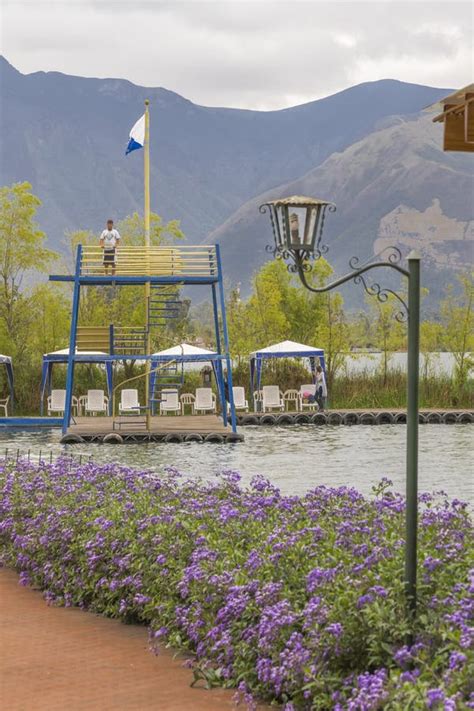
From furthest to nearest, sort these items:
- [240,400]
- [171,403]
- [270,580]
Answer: [171,403] < [240,400] < [270,580]

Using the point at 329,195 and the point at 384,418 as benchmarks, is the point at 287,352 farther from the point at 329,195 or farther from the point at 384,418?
the point at 329,195

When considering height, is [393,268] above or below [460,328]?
below

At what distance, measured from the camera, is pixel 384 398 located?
3238 cm

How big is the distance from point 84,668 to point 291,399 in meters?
25.9

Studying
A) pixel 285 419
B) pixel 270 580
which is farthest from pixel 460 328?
pixel 270 580

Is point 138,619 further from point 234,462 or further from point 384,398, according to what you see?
point 384,398

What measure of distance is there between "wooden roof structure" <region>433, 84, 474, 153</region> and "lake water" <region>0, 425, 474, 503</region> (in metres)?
7.90

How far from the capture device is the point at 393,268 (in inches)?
215

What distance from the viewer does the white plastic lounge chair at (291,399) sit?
32156mm

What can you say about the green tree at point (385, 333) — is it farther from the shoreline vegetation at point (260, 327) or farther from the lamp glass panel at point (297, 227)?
the lamp glass panel at point (297, 227)

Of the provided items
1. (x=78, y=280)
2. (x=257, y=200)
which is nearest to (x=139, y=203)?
(x=257, y=200)

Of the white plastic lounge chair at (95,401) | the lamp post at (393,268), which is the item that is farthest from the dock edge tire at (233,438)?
the lamp post at (393,268)

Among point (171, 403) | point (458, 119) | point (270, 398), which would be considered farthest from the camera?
point (171, 403)

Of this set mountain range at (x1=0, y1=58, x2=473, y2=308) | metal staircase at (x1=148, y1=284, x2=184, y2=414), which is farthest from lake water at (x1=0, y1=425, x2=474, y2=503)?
mountain range at (x1=0, y1=58, x2=473, y2=308)
